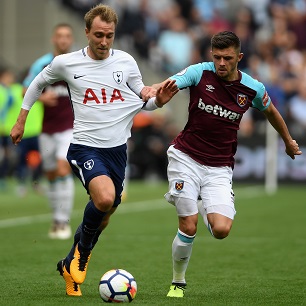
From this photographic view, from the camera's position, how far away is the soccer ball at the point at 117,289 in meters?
7.25

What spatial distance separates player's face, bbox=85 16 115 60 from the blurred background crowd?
11.1 meters

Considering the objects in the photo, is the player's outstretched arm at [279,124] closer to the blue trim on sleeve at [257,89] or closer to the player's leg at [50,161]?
the blue trim on sleeve at [257,89]

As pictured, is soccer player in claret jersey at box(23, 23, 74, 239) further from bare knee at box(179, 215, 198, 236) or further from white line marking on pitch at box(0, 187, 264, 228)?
bare knee at box(179, 215, 198, 236)

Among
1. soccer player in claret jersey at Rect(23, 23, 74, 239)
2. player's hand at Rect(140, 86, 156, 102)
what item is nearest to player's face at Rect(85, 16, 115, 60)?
player's hand at Rect(140, 86, 156, 102)

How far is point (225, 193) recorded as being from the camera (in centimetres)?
789

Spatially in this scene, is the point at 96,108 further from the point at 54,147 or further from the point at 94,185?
the point at 54,147

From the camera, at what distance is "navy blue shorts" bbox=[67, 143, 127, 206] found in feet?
25.3

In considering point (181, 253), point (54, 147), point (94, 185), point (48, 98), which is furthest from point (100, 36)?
point (54, 147)

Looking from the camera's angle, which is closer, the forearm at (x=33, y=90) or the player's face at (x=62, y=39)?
the forearm at (x=33, y=90)

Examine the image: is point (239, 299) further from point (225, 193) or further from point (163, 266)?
point (163, 266)

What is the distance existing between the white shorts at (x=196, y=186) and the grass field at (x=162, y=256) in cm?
72

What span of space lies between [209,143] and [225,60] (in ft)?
2.36

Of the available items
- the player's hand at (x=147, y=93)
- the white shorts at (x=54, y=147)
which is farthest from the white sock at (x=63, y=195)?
the player's hand at (x=147, y=93)

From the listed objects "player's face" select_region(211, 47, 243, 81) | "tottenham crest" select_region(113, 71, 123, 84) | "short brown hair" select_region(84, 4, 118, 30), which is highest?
"short brown hair" select_region(84, 4, 118, 30)
